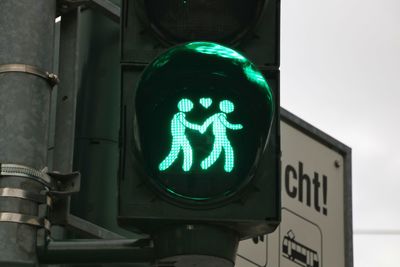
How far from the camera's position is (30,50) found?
4055mm

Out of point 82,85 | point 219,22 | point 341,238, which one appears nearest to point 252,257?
point 341,238

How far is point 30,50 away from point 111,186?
1.37m

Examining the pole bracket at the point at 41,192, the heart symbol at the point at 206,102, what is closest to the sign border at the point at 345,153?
the pole bracket at the point at 41,192

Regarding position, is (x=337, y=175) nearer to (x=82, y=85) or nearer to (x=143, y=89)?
(x=82, y=85)

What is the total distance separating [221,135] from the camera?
391 centimetres

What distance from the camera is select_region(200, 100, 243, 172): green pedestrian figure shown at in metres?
3.87

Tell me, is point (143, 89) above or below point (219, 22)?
below

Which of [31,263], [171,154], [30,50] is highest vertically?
[30,50]

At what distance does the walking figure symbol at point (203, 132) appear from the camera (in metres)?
3.86

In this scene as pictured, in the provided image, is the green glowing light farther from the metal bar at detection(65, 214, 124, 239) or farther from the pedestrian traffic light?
the metal bar at detection(65, 214, 124, 239)

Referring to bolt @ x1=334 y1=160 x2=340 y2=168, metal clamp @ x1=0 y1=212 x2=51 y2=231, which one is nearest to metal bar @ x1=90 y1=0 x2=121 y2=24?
metal clamp @ x1=0 y1=212 x2=51 y2=231

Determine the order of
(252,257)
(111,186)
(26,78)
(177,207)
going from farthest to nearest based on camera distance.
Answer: (252,257) < (111,186) < (26,78) < (177,207)

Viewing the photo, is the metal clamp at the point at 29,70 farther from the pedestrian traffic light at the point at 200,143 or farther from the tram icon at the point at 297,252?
the tram icon at the point at 297,252

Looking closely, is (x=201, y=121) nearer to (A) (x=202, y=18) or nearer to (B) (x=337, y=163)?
(A) (x=202, y=18)
